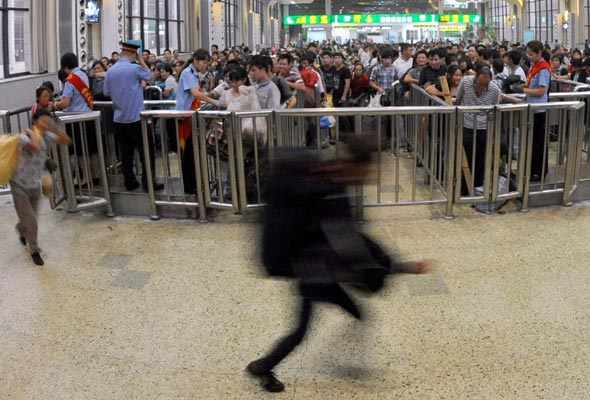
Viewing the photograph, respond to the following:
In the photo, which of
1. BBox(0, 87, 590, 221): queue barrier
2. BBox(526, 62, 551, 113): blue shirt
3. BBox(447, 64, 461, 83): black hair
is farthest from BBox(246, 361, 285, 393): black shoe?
BBox(447, 64, 461, 83): black hair

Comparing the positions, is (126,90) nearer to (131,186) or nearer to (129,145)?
(129,145)

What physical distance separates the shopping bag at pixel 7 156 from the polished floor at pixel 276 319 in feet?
2.66

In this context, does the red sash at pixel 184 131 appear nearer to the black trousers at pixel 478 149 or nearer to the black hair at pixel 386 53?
the black trousers at pixel 478 149

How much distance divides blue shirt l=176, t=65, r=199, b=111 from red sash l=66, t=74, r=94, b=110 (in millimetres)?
902

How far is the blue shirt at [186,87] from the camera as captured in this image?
7590 mm

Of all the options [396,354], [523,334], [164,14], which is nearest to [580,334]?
[523,334]

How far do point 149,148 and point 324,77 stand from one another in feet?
20.0

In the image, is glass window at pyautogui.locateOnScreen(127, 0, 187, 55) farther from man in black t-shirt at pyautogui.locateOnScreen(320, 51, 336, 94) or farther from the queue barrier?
the queue barrier

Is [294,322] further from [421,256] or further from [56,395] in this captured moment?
[421,256]

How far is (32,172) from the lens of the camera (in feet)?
18.2

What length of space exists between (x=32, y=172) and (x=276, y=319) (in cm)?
227

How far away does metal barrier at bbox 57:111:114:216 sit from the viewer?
22.2 feet

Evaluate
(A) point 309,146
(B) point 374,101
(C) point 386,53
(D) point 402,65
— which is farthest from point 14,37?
(A) point 309,146

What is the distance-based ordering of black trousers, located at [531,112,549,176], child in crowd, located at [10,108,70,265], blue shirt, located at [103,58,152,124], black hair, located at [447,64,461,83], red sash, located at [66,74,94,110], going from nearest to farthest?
child in crowd, located at [10,108,70,265] < black trousers, located at [531,112,549,176] < blue shirt, located at [103,58,152,124] < red sash, located at [66,74,94,110] < black hair, located at [447,64,461,83]
